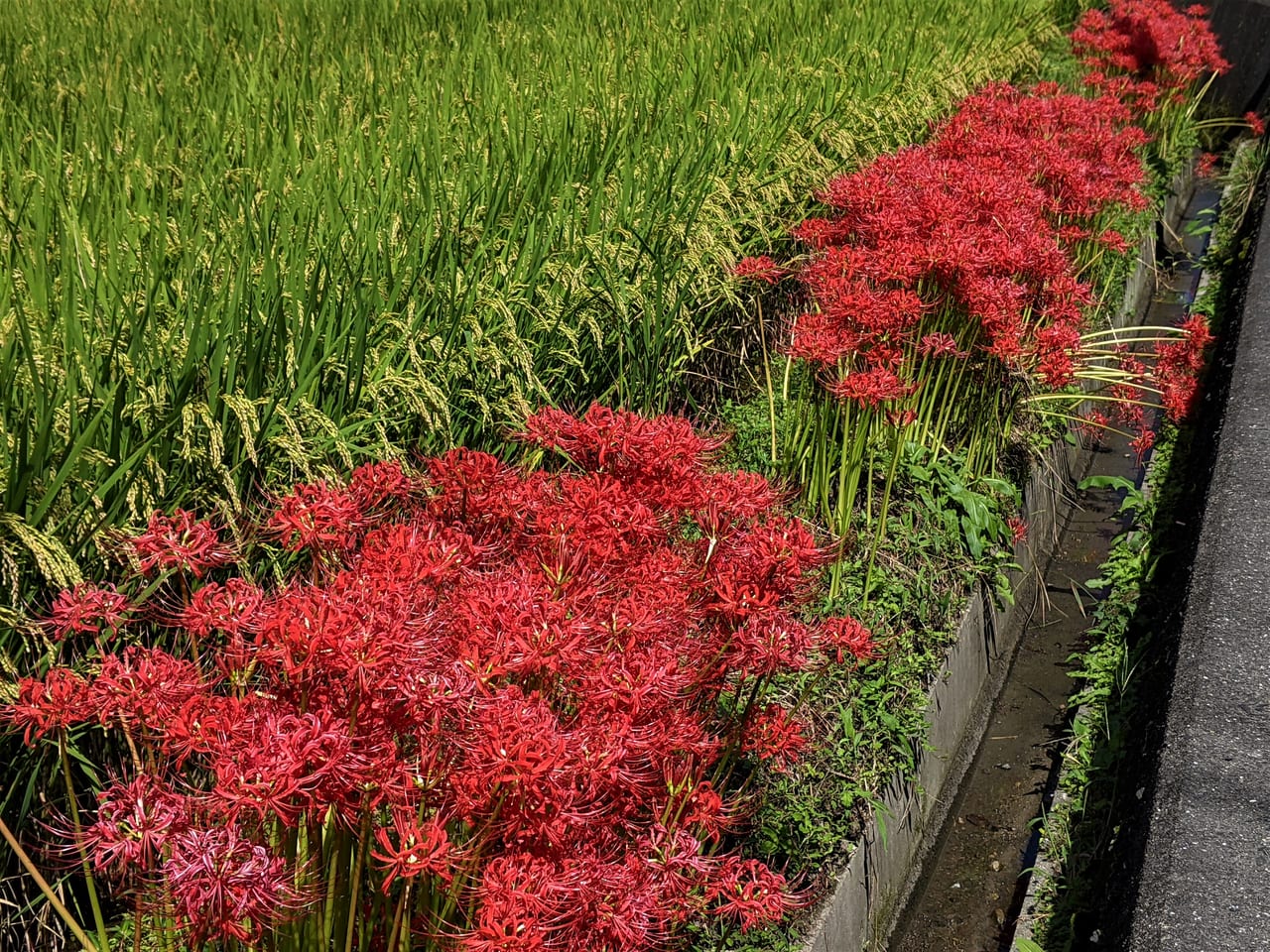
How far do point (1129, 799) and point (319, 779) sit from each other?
6.27 feet

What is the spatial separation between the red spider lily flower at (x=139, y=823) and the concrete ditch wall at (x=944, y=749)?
4.60 ft

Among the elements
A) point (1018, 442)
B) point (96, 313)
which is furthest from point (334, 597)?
point (1018, 442)

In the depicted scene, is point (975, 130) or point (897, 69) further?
point (897, 69)

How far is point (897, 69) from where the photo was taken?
17.7 feet

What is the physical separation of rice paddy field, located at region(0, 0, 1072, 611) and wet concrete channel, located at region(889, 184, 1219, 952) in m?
1.49

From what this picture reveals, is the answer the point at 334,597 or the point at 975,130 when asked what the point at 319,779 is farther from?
the point at 975,130

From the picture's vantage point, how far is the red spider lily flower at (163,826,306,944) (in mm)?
1117

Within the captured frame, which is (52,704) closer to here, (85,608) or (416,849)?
(85,608)

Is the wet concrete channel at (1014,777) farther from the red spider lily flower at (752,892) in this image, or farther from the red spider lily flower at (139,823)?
the red spider lily flower at (139,823)

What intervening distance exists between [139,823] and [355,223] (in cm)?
207

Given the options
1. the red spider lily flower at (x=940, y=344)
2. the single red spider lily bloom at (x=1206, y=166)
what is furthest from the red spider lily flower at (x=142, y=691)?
the single red spider lily bloom at (x=1206, y=166)

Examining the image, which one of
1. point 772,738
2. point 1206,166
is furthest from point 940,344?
point 1206,166

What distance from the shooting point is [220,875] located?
3.66ft

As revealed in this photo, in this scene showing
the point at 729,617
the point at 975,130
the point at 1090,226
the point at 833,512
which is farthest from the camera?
the point at 1090,226
